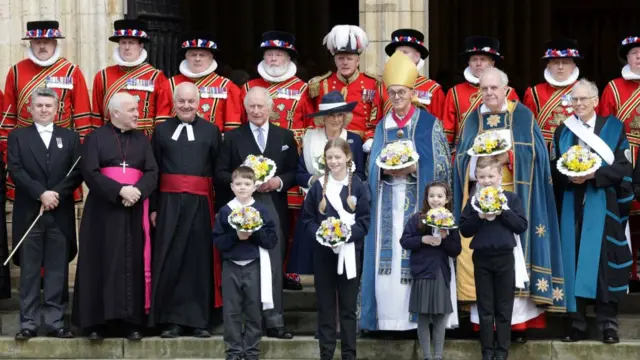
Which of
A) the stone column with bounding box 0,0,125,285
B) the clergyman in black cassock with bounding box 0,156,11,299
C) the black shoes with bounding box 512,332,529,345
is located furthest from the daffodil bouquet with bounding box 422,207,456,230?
the stone column with bounding box 0,0,125,285

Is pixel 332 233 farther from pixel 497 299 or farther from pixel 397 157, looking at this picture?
pixel 497 299

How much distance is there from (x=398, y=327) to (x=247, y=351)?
1100 millimetres

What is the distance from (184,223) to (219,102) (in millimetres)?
1121

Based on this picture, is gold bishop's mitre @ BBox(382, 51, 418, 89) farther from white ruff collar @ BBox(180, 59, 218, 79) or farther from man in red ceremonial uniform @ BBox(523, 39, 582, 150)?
white ruff collar @ BBox(180, 59, 218, 79)

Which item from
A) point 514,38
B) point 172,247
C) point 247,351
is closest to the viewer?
point 247,351

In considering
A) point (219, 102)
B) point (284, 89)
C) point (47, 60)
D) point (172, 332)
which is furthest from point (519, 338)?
point (47, 60)

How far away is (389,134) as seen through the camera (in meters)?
12.9

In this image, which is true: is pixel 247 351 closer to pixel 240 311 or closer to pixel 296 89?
pixel 240 311

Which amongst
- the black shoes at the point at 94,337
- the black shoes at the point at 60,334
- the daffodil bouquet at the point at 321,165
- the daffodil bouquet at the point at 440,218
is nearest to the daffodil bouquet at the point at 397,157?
the daffodil bouquet at the point at 321,165

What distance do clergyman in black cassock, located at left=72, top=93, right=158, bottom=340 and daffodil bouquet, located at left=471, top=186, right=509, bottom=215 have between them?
2.41 m

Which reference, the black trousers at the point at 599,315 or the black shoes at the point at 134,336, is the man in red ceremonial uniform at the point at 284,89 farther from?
the black trousers at the point at 599,315

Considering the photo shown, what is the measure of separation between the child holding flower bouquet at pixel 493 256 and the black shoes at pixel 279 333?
4.66 feet

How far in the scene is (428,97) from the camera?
13.6 metres

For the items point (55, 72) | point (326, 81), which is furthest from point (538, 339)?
point (55, 72)
